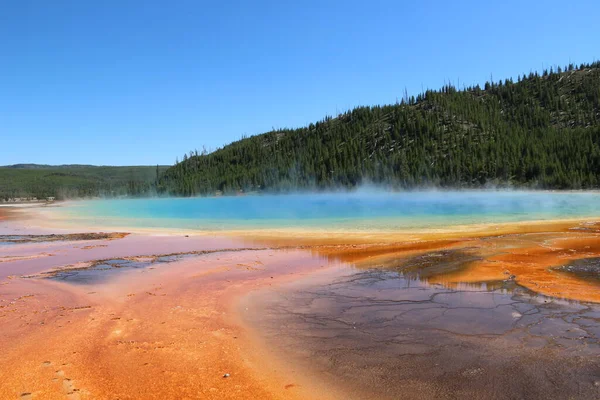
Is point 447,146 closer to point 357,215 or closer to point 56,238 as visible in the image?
point 357,215

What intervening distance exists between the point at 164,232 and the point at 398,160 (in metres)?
103

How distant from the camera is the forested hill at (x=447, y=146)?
338 ft

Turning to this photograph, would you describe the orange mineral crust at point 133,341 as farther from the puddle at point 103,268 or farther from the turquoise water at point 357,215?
the turquoise water at point 357,215

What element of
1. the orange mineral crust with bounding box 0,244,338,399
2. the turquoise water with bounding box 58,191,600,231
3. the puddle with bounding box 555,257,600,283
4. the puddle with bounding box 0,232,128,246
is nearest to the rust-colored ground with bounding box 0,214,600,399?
the orange mineral crust with bounding box 0,244,338,399

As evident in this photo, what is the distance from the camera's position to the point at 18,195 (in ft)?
511

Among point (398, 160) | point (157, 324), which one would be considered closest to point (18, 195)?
point (398, 160)

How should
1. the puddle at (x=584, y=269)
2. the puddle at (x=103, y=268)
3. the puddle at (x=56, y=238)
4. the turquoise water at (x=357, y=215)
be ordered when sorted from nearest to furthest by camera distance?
the puddle at (x=584, y=269) → the puddle at (x=103, y=268) → the puddle at (x=56, y=238) → the turquoise water at (x=357, y=215)

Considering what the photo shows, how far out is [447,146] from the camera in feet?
417

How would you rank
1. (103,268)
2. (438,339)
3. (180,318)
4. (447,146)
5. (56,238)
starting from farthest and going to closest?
(447,146)
(56,238)
(103,268)
(180,318)
(438,339)

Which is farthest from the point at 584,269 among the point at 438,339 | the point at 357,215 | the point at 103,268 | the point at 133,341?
the point at 357,215

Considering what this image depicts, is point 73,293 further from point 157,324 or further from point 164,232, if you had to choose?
point 164,232

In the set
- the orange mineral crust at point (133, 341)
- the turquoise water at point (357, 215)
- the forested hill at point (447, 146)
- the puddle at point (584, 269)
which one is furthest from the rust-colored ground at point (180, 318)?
the forested hill at point (447, 146)

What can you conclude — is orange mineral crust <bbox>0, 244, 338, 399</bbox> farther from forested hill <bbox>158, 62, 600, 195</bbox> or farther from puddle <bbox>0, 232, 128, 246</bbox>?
forested hill <bbox>158, 62, 600, 195</bbox>

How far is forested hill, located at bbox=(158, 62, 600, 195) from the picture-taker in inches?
4050
